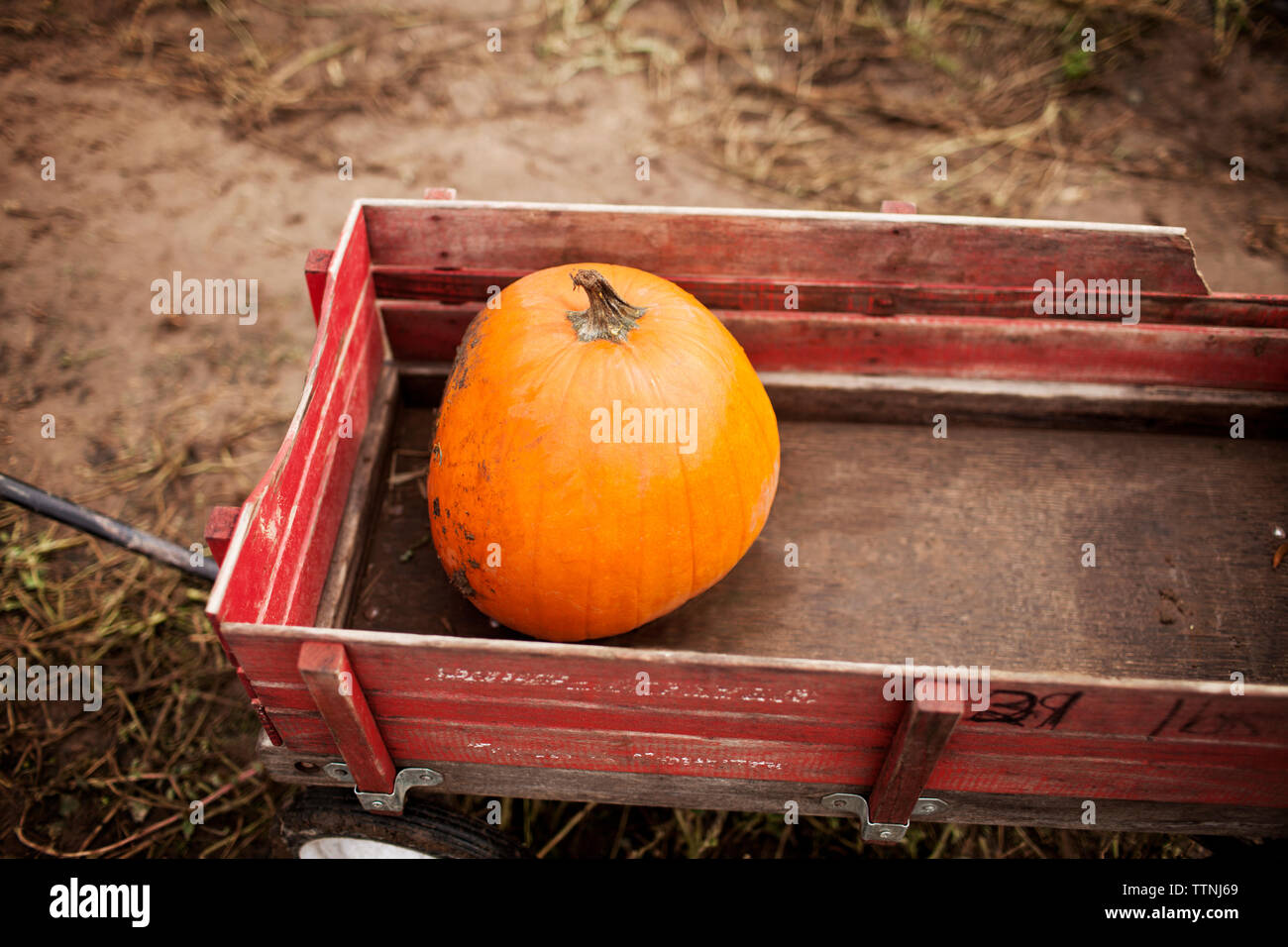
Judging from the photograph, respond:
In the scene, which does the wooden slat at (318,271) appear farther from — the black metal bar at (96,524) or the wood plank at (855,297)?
the black metal bar at (96,524)

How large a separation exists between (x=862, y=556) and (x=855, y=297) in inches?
29.2

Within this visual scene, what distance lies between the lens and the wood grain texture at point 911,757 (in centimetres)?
158

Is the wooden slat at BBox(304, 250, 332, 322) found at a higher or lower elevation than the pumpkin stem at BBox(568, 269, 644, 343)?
higher

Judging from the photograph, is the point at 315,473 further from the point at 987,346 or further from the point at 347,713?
the point at 987,346

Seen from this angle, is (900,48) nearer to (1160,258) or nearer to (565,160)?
(565,160)

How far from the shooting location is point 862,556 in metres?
2.46

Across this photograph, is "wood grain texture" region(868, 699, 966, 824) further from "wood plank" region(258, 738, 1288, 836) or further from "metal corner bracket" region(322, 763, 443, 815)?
"metal corner bracket" region(322, 763, 443, 815)

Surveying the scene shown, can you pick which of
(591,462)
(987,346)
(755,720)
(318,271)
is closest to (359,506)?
(318,271)

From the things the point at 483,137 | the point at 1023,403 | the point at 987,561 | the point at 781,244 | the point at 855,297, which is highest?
the point at 483,137

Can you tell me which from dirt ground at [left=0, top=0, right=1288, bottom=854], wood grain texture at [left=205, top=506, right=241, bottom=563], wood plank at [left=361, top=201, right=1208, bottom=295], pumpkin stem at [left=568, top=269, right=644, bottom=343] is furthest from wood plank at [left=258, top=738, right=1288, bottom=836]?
dirt ground at [left=0, top=0, right=1288, bottom=854]

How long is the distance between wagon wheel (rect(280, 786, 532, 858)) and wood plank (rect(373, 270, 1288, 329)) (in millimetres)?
1365

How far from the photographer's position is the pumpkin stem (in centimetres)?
196

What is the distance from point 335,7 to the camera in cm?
546

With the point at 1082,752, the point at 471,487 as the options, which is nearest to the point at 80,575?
the point at 471,487
